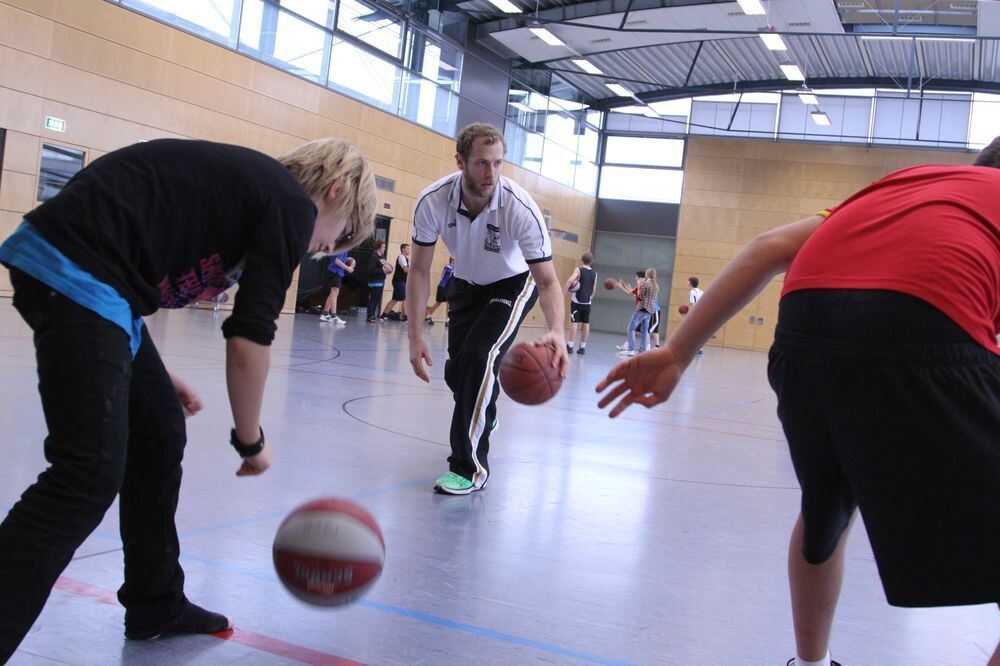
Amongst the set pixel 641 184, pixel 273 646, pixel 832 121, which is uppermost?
pixel 832 121

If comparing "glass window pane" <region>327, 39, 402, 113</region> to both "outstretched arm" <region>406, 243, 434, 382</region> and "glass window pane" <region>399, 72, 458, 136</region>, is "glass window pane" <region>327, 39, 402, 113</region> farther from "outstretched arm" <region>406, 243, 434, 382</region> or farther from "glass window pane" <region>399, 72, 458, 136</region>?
"outstretched arm" <region>406, 243, 434, 382</region>

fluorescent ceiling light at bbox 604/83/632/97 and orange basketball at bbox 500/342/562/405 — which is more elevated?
fluorescent ceiling light at bbox 604/83/632/97

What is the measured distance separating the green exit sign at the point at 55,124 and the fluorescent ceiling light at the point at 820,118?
21.8 meters

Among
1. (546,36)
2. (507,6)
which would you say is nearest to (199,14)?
(507,6)

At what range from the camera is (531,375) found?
4.08 metres

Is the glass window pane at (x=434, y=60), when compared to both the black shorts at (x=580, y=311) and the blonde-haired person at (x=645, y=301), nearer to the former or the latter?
the blonde-haired person at (x=645, y=301)

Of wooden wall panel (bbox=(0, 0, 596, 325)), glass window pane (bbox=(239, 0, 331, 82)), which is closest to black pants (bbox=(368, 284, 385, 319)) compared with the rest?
wooden wall panel (bbox=(0, 0, 596, 325))

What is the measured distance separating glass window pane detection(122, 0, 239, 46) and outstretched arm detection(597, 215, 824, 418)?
15799 mm

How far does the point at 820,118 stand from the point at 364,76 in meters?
15.4

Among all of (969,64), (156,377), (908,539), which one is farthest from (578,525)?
(969,64)

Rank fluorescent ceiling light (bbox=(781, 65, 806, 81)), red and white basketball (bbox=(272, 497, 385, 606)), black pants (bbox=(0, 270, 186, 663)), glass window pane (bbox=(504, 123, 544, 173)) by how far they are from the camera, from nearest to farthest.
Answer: black pants (bbox=(0, 270, 186, 663)) < red and white basketball (bbox=(272, 497, 385, 606)) < fluorescent ceiling light (bbox=(781, 65, 806, 81)) < glass window pane (bbox=(504, 123, 544, 173))

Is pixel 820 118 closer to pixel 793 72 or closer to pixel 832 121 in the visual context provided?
pixel 832 121

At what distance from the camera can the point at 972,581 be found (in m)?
1.51

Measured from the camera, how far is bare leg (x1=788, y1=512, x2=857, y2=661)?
2119mm
